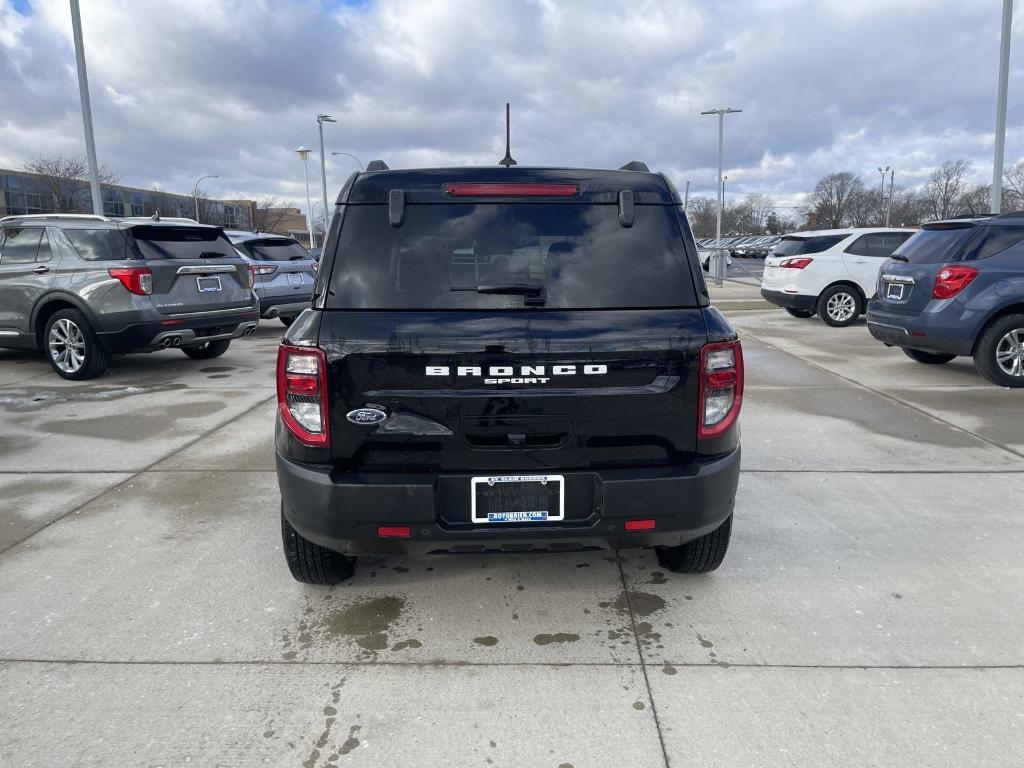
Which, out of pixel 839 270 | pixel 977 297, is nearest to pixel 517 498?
pixel 977 297

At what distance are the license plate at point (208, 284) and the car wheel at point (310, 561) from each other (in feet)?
19.8

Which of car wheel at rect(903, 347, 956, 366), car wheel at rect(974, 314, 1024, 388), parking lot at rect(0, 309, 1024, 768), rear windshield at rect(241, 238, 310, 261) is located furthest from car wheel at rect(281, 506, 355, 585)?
rear windshield at rect(241, 238, 310, 261)

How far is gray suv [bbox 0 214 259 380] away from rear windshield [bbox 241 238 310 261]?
364cm

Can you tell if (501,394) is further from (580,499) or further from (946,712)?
(946,712)

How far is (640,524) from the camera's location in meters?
2.82

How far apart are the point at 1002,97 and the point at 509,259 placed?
16104mm

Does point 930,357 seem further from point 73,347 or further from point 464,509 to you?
point 73,347

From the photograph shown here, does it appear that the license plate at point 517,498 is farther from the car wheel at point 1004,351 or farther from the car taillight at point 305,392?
the car wheel at point 1004,351

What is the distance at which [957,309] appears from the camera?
25.2 ft

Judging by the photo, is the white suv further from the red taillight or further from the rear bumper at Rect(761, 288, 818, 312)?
the red taillight

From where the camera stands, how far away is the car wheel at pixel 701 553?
11.0 feet

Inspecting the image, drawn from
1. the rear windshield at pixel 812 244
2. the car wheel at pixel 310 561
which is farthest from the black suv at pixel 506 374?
the rear windshield at pixel 812 244

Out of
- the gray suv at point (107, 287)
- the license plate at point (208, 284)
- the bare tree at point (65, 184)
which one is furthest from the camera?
the bare tree at point (65, 184)

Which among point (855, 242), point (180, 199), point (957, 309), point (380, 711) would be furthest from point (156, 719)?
point (180, 199)
